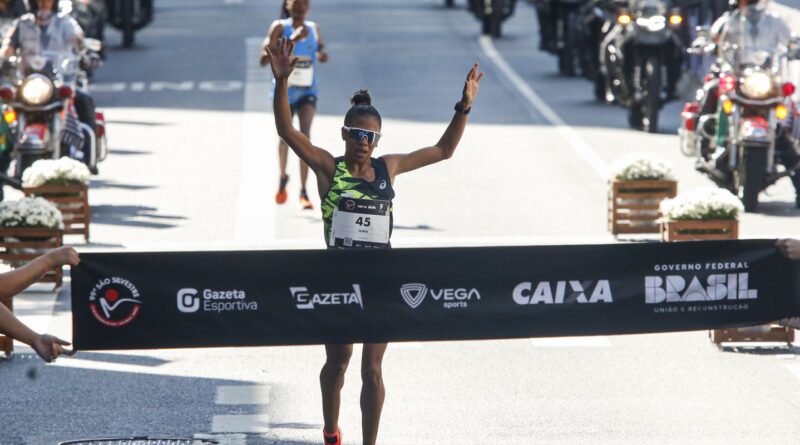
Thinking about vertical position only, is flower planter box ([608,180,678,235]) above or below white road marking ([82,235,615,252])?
above

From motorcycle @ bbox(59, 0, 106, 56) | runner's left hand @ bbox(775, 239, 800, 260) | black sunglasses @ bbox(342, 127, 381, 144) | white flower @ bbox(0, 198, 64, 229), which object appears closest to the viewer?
black sunglasses @ bbox(342, 127, 381, 144)

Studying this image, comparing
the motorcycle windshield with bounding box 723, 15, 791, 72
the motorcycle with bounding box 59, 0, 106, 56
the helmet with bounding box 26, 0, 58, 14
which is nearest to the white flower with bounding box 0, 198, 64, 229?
the helmet with bounding box 26, 0, 58, 14

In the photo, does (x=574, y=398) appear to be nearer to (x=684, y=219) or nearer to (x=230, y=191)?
(x=684, y=219)

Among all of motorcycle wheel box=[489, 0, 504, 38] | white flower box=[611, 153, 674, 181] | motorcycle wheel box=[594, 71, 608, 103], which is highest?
white flower box=[611, 153, 674, 181]

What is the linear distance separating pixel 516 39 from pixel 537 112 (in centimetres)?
1439

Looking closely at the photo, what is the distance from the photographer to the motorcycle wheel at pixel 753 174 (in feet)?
58.2

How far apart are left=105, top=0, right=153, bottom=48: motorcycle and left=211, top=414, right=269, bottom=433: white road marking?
27873 mm

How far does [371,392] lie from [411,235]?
24.9 ft

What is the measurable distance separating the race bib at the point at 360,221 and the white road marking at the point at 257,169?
23.3ft

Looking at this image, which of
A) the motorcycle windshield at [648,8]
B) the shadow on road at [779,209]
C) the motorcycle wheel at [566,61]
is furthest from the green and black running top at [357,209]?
the motorcycle wheel at [566,61]

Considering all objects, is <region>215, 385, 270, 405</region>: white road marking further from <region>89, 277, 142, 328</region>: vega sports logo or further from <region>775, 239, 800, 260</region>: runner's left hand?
<region>775, 239, 800, 260</region>: runner's left hand

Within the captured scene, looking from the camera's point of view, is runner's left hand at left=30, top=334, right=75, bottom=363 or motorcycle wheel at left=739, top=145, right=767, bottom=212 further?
motorcycle wheel at left=739, top=145, right=767, bottom=212

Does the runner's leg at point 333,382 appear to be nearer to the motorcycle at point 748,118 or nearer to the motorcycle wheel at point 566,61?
the motorcycle at point 748,118

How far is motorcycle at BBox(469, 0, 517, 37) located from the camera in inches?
1564
